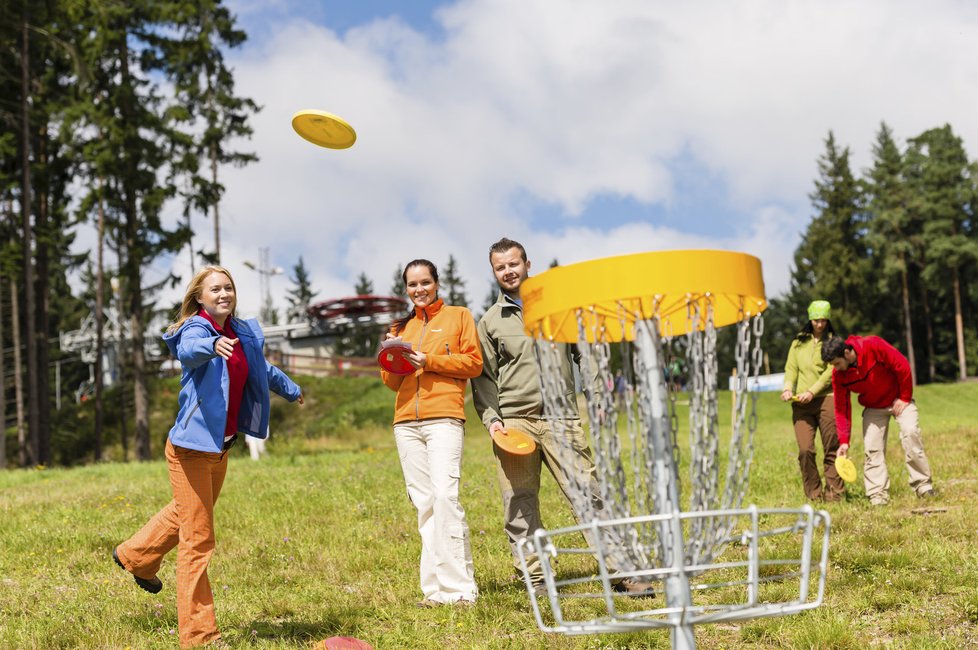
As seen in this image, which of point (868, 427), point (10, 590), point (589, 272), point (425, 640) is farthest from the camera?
point (868, 427)

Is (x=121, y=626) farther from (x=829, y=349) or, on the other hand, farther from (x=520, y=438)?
(x=829, y=349)

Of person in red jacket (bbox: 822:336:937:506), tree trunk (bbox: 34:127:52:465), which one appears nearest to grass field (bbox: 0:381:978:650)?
person in red jacket (bbox: 822:336:937:506)

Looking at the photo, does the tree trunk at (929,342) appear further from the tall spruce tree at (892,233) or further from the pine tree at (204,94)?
the pine tree at (204,94)

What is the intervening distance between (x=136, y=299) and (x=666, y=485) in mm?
23530

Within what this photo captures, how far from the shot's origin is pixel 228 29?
29469 millimetres

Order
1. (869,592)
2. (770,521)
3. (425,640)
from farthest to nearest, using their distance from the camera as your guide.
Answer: (770,521) < (869,592) < (425,640)

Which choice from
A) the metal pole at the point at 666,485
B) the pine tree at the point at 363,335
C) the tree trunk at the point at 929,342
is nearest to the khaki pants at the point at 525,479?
the metal pole at the point at 666,485

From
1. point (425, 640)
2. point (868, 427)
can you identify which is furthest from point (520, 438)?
point (868, 427)

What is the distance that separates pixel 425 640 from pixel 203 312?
7.36 feet

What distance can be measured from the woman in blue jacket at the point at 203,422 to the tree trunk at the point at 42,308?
830 inches

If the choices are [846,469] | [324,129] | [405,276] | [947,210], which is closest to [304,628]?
[405,276]

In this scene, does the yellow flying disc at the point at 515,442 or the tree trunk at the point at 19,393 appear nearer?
the yellow flying disc at the point at 515,442

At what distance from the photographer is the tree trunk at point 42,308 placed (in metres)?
24.4

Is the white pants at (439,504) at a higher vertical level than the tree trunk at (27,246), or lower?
lower
